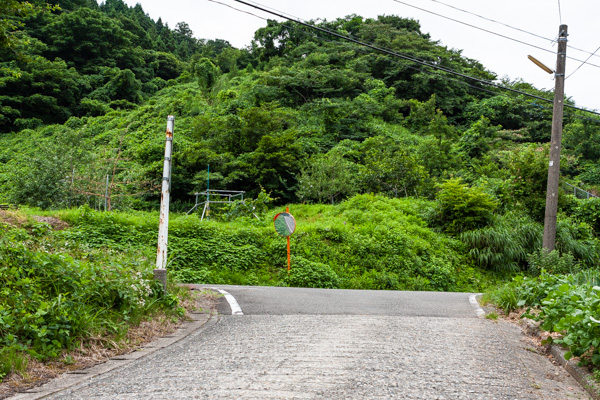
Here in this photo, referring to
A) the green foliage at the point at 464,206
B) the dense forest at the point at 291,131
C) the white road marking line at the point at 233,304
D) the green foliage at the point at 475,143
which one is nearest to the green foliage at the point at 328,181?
the dense forest at the point at 291,131

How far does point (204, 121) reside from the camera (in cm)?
2766

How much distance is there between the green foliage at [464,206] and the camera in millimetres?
17734

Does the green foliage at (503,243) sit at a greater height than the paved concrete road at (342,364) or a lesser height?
greater

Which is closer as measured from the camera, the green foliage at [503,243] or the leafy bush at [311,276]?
the leafy bush at [311,276]

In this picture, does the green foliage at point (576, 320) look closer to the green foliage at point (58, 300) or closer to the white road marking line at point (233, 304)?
the white road marking line at point (233, 304)

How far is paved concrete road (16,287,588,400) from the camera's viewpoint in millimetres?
3816

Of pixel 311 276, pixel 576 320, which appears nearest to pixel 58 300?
pixel 576 320

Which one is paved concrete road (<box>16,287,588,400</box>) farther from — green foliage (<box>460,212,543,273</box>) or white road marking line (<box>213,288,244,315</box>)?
green foliage (<box>460,212,543,273</box>)

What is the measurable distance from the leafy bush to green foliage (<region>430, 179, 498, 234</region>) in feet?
20.4

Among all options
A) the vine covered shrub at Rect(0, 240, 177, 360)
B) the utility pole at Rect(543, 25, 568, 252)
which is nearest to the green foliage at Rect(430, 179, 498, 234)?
the utility pole at Rect(543, 25, 568, 252)

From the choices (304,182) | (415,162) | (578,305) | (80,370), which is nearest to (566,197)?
(415,162)

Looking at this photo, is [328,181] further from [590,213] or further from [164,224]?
[164,224]

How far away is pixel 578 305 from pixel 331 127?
26798 mm

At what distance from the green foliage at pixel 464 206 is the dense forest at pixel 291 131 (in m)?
0.05
